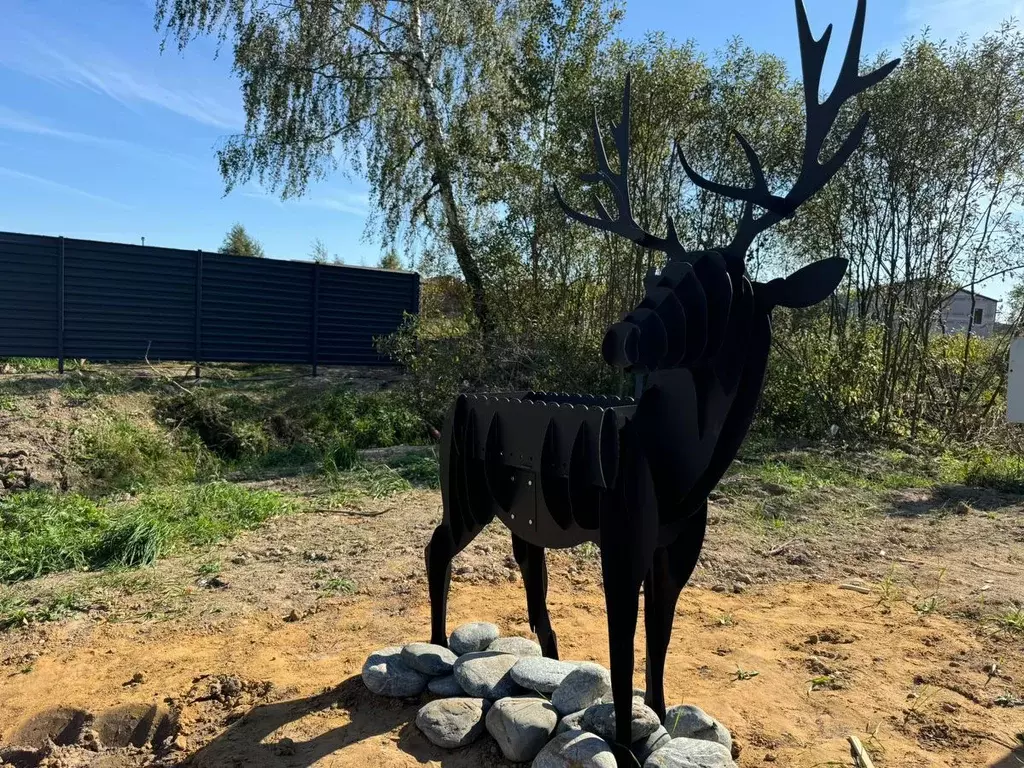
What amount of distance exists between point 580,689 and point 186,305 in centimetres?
878

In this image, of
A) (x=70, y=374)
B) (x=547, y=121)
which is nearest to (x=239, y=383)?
(x=70, y=374)

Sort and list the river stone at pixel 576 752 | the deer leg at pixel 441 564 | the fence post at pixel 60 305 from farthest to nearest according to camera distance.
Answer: the fence post at pixel 60 305 < the deer leg at pixel 441 564 < the river stone at pixel 576 752

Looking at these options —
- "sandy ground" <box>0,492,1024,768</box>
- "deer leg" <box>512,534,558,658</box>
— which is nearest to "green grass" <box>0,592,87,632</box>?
"sandy ground" <box>0,492,1024,768</box>

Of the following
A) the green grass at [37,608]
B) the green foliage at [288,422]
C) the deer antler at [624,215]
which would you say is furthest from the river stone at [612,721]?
the green foliage at [288,422]

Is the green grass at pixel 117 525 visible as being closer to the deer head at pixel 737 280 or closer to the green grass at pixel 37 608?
the green grass at pixel 37 608

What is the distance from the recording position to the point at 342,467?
25.4 ft

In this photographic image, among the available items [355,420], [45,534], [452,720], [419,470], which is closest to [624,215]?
[452,720]

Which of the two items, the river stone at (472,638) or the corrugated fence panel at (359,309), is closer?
the river stone at (472,638)

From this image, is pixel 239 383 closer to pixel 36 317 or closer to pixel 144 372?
pixel 144 372

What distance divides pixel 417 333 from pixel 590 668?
7.70 meters

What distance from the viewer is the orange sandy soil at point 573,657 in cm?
269

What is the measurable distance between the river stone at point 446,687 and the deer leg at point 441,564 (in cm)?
24

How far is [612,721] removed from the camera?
247cm

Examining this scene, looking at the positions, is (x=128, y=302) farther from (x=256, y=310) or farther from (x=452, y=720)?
(x=452, y=720)
